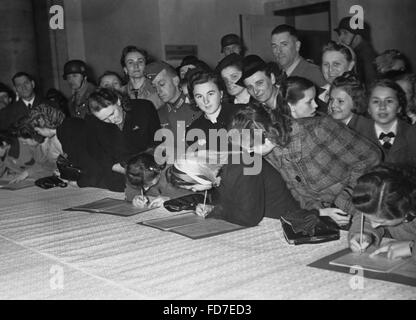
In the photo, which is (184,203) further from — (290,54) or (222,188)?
(290,54)

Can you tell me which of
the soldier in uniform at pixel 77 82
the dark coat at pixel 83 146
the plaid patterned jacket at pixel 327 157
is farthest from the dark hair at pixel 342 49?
the soldier in uniform at pixel 77 82

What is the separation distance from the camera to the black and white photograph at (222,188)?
5.10ft

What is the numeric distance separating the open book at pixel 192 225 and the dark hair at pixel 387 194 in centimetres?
63

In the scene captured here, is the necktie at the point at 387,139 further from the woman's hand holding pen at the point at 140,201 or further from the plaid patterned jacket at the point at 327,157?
the woman's hand holding pen at the point at 140,201

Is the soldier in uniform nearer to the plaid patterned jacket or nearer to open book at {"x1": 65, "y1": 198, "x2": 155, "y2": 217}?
open book at {"x1": 65, "y1": 198, "x2": 155, "y2": 217}

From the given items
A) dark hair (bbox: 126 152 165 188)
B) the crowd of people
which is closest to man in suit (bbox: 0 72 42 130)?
the crowd of people

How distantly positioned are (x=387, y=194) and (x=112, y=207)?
157cm

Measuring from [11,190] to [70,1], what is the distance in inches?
207

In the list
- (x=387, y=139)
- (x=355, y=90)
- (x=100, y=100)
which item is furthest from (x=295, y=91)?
(x=100, y=100)

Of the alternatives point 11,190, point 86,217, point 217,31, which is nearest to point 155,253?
point 86,217

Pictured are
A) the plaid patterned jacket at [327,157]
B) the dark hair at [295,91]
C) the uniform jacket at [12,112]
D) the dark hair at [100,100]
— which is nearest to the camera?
the plaid patterned jacket at [327,157]

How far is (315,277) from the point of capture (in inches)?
59.6

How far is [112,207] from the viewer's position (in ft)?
9.00
